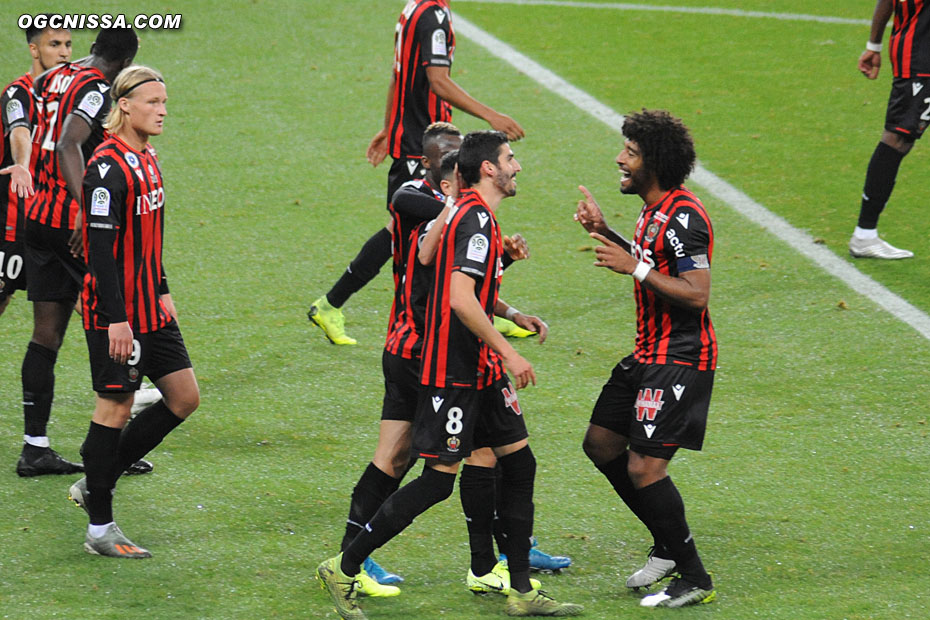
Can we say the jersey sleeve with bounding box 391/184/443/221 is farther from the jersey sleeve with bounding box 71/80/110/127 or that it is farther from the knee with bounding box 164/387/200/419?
the jersey sleeve with bounding box 71/80/110/127

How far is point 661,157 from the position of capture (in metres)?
5.07

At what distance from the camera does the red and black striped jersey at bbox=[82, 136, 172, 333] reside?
16.7 ft

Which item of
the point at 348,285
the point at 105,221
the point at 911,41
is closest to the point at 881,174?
the point at 911,41

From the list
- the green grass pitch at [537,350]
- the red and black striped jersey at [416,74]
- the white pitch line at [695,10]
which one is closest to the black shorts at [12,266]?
the green grass pitch at [537,350]

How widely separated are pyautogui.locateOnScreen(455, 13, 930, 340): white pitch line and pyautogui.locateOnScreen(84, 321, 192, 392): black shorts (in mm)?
2949

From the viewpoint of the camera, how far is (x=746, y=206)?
1055cm

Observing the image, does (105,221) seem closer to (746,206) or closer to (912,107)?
(912,107)

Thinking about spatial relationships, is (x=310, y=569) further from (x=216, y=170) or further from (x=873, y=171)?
(x=216, y=170)

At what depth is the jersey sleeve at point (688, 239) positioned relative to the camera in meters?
4.93

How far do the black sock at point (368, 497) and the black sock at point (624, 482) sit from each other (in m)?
0.93

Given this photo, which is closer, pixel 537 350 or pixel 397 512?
pixel 397 512

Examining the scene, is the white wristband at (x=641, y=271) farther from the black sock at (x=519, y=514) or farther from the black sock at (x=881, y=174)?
the black sock at (x=881, y=174)

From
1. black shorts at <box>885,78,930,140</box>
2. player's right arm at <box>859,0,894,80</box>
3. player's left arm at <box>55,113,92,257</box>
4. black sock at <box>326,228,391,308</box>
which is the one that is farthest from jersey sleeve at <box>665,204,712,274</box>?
player's right arm at <box>859,0,894,80</box>

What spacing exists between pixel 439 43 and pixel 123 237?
9.66 ft
